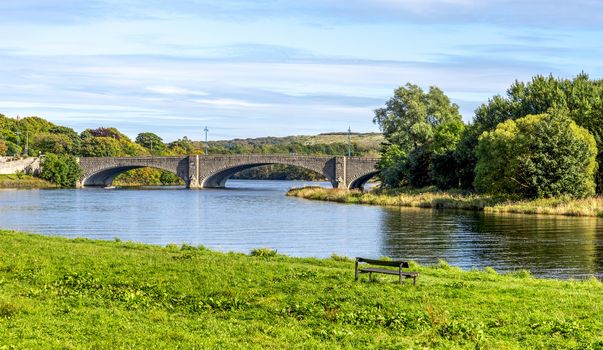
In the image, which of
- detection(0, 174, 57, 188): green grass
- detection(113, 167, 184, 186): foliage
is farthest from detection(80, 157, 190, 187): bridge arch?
detection(113, 167, 184, 186): foliage

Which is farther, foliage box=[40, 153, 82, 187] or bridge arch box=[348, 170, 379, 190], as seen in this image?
foliage box=[40, 153, 82, 187]

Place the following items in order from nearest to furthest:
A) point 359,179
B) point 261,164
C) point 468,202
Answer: point 468,202 < point 359,179 < point 261,164

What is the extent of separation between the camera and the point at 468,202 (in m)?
69.5

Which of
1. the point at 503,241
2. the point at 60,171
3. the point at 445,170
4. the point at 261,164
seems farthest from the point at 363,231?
the point at 60,171

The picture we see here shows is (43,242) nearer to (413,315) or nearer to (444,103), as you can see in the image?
(413,315)

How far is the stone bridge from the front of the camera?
119250 mm

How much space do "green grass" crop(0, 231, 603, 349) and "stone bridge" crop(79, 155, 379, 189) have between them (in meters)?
95.0

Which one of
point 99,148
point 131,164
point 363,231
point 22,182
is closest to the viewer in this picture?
point 363,231

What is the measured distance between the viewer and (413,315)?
1647 cm

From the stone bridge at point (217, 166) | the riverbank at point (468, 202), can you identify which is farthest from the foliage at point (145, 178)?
the riverbank at point (468, 202)

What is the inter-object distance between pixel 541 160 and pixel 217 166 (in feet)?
244

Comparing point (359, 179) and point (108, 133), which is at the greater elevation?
point (108, 133)

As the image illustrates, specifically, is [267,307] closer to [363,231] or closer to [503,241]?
[503,241]

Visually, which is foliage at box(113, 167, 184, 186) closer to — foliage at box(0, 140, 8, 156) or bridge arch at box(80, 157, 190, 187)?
foliage at box(0, 140, 8, 156)
